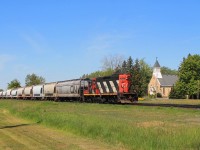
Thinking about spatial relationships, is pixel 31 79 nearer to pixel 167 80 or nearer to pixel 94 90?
pixel 167 80

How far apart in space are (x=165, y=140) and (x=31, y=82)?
485ft

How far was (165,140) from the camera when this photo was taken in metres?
11.9

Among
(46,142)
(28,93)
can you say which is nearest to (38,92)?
(28,93)

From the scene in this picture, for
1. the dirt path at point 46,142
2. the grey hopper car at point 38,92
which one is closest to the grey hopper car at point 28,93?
the grey hopper car at point 38,92

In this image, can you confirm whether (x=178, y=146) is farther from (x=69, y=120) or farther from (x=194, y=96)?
(x=194, y=96)

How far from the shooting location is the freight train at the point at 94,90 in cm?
4172

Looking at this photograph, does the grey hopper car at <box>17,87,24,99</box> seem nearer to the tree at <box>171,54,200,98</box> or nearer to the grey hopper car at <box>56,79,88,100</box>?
the grey hopper car at <box>56,79,88,100</box>

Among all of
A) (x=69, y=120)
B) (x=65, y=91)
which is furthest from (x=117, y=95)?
(x=69, y=120)

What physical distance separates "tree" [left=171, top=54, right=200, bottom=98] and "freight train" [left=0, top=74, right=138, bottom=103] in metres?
46.4

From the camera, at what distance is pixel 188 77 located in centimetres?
10150

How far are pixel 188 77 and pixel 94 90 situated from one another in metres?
59.5

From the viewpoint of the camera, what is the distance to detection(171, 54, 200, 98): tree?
326 feet

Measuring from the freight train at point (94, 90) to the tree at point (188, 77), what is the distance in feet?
152

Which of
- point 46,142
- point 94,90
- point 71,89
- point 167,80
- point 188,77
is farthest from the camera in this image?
point 167,80
